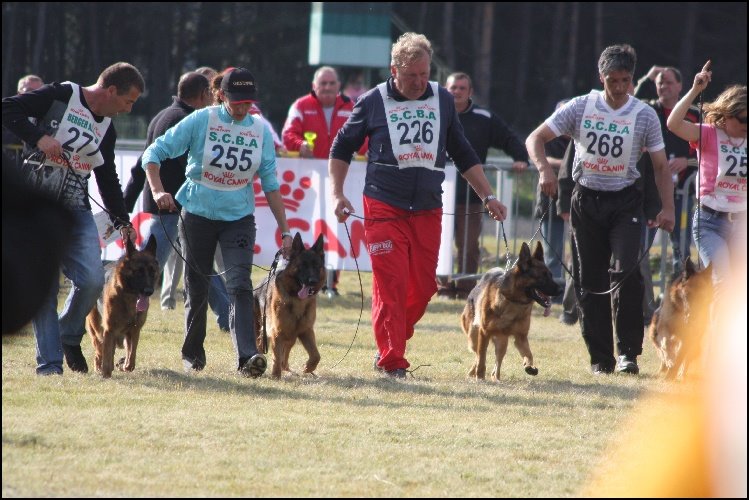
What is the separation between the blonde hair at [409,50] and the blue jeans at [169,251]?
2.70 metres

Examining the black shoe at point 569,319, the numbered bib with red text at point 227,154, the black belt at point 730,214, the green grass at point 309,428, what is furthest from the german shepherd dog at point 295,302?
the black shoe at point 569,319

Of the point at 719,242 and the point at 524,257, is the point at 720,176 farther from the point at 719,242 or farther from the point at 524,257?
the point at 524,257

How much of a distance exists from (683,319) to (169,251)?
157 inches

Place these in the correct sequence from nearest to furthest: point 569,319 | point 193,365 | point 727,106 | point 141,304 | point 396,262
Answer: point 727,106 → point 141,304 → point 396,262 → point 193,365 → point 569,319

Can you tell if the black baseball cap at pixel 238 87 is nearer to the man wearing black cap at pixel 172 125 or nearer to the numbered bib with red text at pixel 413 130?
the numbered bib with red text at pixel 413 130

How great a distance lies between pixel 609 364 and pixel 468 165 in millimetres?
1753

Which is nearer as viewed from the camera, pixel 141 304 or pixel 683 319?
pixel 141 304

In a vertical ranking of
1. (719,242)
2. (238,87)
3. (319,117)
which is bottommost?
(719,242)

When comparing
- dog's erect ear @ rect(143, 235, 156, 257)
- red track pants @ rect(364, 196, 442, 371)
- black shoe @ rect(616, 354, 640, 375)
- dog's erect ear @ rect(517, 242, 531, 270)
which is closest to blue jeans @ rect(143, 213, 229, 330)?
dog's erect ear @ rect(143, 235, 156, 257)

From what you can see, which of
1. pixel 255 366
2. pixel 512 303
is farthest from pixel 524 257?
pixel 255 366

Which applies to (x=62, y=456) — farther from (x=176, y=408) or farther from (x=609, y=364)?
(x=609, y=364)

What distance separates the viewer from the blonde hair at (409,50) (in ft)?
23.5

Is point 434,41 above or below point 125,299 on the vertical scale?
above

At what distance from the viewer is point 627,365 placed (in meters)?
8.13
